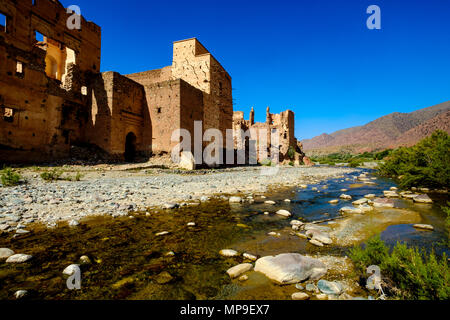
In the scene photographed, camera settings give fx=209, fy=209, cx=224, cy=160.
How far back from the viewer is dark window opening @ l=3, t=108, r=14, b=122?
10.3m

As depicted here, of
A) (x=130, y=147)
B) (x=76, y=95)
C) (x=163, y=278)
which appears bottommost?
(x=163, y=278)

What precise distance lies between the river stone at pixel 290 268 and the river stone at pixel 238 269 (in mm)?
74

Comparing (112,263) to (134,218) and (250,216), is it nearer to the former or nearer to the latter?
(134,218)

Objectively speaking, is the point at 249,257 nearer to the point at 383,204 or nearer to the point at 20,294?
the point at 20,294

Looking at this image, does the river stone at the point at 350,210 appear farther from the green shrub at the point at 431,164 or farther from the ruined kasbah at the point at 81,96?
the ruined kasbah at the point at 81,96

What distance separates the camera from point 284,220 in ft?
11.5

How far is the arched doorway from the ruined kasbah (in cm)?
7

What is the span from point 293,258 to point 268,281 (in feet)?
1.10

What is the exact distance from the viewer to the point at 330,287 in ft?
5.13

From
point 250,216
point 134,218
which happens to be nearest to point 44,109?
point 134,218

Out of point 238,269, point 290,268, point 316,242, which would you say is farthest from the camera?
point 316,242

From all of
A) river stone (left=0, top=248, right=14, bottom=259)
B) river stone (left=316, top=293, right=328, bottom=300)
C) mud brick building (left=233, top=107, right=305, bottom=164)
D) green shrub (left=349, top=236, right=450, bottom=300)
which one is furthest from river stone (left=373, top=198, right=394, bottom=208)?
mud brick building (left=233, top=107, right=305, bottom=164)

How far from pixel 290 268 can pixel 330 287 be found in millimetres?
313

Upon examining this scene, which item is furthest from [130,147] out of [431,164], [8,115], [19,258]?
[431,164]
